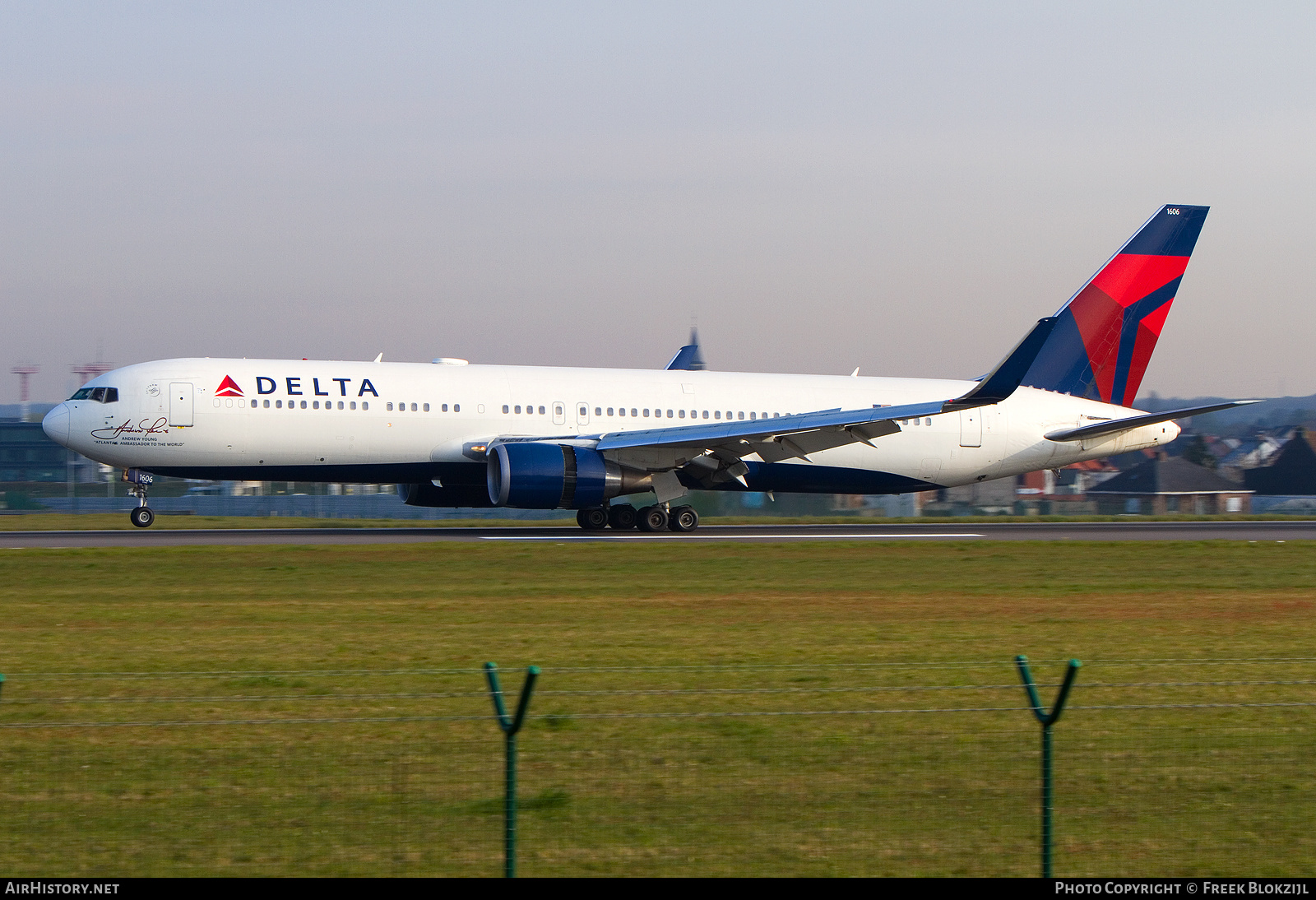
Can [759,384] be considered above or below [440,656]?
above

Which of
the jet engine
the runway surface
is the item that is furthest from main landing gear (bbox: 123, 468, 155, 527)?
the jet engine

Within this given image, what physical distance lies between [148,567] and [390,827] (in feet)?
54.7

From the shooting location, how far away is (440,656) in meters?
13.4

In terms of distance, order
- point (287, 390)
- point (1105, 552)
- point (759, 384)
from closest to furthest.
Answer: point (1105, 552) → point (287, 390) → point (759, 384)

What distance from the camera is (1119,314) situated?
122 ft

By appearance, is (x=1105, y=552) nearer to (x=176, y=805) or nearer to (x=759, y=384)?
(x=759, y=384)

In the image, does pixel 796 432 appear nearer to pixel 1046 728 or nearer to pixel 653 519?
pixel 653 519

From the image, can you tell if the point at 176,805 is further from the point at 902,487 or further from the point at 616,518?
the point at 902,487

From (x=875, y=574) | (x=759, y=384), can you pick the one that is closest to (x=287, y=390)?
(x=759, y=384)

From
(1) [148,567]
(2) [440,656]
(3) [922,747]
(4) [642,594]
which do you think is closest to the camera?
(3) [922,747]

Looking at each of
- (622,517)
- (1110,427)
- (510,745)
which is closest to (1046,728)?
(510,745)

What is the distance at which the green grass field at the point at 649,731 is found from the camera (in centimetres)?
707

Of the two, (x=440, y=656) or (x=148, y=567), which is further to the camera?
(x=148, y=567)

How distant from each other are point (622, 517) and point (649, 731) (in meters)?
23.1
